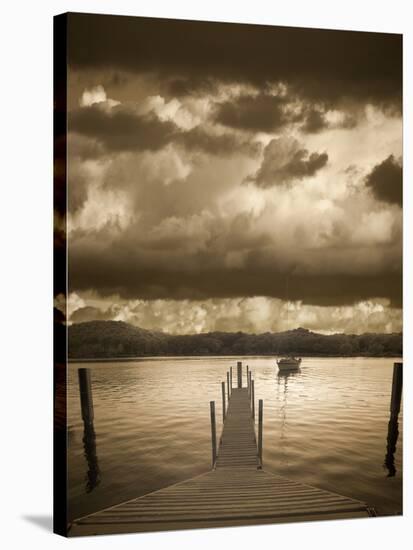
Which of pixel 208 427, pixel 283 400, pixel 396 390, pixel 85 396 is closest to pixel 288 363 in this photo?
pixel 283 400

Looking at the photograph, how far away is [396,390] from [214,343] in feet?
6.22

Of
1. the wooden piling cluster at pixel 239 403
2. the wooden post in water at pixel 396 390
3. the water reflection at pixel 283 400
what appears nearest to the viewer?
the wooden piling cluster at pixel 239 403

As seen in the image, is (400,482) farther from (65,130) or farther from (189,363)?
(65,130)

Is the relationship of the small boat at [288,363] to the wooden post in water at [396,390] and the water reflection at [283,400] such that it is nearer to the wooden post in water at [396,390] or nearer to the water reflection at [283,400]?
the water reflection at [283,400]

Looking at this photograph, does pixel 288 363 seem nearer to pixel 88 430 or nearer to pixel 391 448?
pixel 391 448

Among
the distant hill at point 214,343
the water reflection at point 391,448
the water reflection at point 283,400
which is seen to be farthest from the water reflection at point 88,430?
the water reflection at point 391,448

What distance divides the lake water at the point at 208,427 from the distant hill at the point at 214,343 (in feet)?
0.25

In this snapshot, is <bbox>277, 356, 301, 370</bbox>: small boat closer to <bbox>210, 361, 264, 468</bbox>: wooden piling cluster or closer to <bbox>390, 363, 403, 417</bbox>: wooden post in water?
<bbox>210, 361, 264, 468</bbox>: wooden piling cluster

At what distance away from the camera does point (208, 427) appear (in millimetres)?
10555

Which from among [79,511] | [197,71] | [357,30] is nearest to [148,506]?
[79,511]

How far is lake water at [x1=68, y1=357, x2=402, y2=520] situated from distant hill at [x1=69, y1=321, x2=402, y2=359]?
0.08 metres

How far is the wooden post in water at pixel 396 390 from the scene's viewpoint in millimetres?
11203

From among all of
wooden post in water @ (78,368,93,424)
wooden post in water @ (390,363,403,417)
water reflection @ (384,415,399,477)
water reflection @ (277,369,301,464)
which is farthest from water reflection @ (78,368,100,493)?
wooden post in water @ (390,363,403,417)

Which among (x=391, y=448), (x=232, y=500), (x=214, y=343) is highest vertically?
(x=214, y=343)
